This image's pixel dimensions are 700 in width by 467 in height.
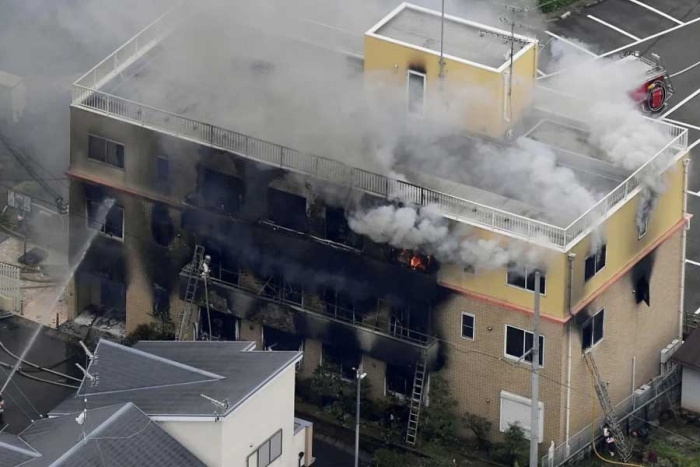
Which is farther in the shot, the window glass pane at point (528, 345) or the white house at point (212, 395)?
the window glass pane at point (528, 345)

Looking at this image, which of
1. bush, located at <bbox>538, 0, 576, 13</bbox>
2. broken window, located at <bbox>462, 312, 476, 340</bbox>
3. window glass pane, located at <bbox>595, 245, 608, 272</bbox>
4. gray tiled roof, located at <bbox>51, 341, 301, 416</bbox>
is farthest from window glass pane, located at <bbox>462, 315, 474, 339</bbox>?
bush, located at <bbox>538, 0, 576, 13</bbox>

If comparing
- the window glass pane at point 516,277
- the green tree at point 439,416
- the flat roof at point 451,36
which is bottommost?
the green tree at point 439,416

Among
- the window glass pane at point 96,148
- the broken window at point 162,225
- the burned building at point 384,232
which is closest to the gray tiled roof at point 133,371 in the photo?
the burned building at point 384,232

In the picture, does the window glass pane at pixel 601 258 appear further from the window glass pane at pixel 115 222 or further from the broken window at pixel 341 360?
the window glass pane at pixel 115 222

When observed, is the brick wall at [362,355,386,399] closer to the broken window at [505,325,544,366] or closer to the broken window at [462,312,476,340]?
the broken window at [462,312,476,340]

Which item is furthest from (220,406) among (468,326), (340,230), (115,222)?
(115,222)

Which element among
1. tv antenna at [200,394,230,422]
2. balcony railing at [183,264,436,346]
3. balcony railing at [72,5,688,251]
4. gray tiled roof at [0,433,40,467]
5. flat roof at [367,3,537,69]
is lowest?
balcony railing at [183,264,436,346]

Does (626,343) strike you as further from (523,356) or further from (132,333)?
(132,333)
